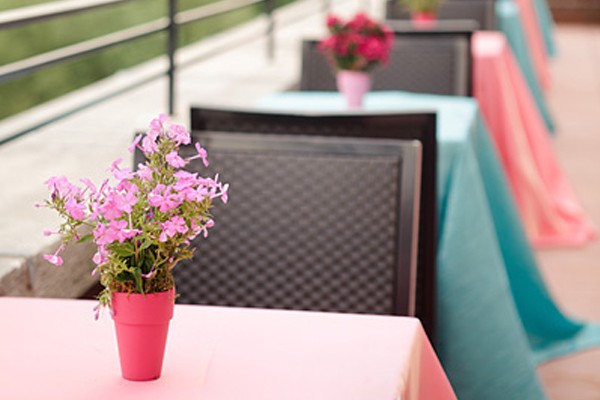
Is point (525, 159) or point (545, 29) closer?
point (525, 159)

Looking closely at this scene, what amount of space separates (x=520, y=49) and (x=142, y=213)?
6540 millimetres

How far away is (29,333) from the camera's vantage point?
1.52 m

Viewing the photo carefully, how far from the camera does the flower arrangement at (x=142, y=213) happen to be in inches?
50.4

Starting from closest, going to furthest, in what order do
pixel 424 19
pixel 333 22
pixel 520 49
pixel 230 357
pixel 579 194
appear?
pixel 230 357 < pixel 333 22 < pixel 579 194 < pixel 424 19 < pixel 520 49

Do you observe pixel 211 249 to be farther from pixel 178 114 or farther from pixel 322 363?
pixel 178 114

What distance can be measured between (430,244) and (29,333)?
3.49 feet

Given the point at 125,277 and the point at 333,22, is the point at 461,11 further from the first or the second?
the point at 125,277

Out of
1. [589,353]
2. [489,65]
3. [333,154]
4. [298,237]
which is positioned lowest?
[589,353]

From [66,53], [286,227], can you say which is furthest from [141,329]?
[66,53]

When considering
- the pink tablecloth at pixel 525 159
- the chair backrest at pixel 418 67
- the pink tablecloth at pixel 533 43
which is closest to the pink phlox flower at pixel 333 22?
the chair backrest at pixel 418 67

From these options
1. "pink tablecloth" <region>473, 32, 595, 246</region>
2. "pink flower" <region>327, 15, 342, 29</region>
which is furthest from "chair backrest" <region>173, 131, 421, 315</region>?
"pink tablecloth" <region>473, 32, 595, 246</region>

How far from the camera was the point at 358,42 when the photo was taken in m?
3.47

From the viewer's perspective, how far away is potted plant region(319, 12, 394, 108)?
11.3ft

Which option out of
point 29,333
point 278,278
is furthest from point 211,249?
point 29,333
